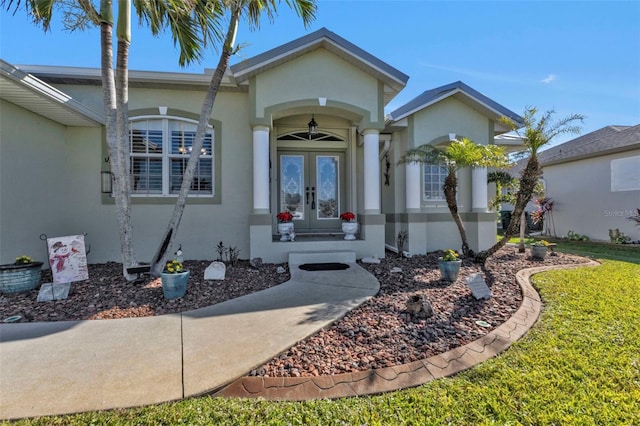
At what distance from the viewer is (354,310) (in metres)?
4.34

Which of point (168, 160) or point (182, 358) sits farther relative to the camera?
point (168, 160)

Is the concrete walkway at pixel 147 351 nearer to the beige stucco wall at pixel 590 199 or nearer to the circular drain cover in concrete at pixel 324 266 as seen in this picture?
the circular drain cover in concrete at pixel 324 266

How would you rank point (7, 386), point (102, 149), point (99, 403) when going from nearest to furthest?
point (99, 403) < point (7, 386) < point (102, 149)

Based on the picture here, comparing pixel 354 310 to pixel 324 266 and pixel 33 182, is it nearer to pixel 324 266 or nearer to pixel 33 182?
pixel 324 266

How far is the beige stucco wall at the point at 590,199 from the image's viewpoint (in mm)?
12147

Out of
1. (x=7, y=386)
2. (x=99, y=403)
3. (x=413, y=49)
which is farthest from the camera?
(x=413, y=49)

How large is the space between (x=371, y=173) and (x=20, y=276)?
7.46 meters

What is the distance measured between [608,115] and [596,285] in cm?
2027

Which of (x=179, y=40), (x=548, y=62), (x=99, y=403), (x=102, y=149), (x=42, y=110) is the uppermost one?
(x=548, y=62)

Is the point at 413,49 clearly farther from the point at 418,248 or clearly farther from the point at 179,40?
the point at 179,40

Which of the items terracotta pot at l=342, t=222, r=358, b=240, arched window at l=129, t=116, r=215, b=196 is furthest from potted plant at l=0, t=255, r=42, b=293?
terracotta pot at l=342, t=222, r=358, b=240

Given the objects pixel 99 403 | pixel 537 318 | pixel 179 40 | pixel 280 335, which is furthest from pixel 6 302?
pixel 537 318

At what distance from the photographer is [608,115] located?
18.8 m

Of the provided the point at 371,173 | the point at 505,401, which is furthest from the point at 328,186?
the point at 505,401
